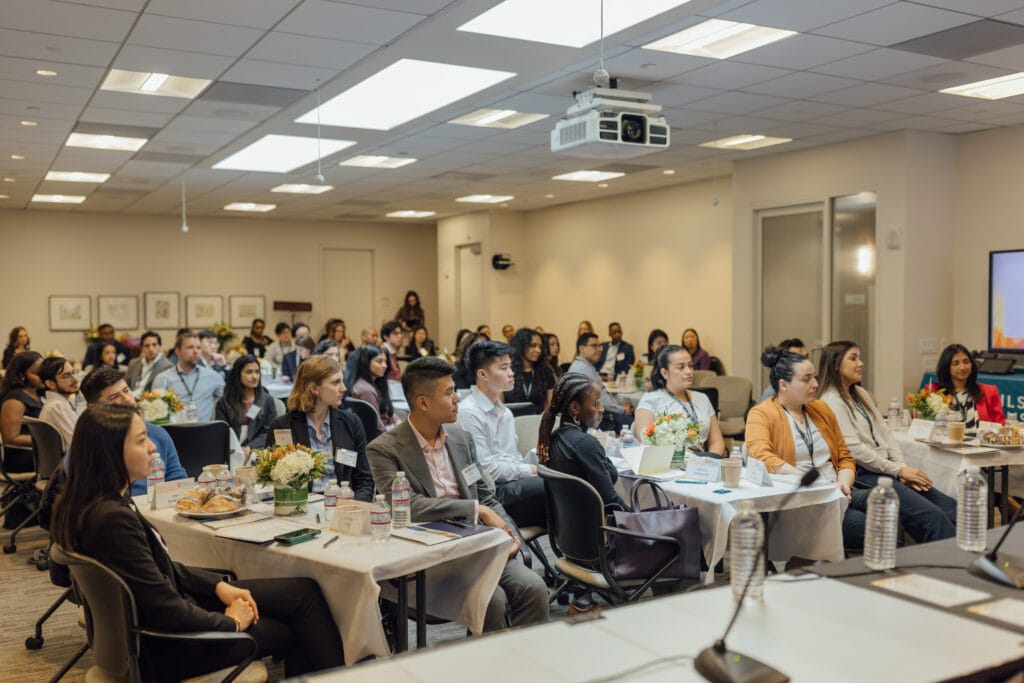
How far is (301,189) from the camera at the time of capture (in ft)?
44.2

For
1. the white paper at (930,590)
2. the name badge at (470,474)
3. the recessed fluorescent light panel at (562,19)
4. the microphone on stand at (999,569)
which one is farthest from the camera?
the recessed fluorescent light panel at (562,19)

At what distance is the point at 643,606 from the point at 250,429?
4.61m

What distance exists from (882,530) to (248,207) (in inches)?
571

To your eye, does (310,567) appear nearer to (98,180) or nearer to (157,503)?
(157,503)

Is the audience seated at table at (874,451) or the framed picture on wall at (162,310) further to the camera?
the framed picture on wall at (162,310)

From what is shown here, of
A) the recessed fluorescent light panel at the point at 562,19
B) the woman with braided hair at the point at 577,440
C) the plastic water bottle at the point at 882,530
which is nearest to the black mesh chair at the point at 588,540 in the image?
the woman with braided hair at the point at 577,440

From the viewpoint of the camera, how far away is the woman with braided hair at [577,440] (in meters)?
4.29

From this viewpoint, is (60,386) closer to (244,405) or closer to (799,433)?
(244,405)

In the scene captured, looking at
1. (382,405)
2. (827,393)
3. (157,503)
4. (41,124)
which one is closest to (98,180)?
(41,124)

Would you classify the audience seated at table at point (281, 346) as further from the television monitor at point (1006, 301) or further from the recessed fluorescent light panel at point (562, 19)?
the television monitor at point (1006, 301)

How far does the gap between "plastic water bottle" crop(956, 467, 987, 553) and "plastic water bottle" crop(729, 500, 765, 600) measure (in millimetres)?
892

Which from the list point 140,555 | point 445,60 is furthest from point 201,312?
point 140,555

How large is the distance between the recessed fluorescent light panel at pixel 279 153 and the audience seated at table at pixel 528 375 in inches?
124

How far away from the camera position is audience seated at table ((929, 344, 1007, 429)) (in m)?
6.47
